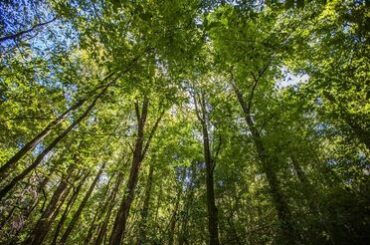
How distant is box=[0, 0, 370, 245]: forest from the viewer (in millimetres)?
7129

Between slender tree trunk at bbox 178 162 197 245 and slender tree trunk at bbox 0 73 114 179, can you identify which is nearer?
slender tree trunk at bbox 0 73 114 179

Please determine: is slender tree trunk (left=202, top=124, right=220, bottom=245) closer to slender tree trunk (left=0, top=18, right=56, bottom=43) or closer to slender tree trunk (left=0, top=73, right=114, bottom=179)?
slender tree trunk (left=0, top=73, right=114, bottom=179)

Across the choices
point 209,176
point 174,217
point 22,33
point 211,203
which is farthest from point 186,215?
point 22,33

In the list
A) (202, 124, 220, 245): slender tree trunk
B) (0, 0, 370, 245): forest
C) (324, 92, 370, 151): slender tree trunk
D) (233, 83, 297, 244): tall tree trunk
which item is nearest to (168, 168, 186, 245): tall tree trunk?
(0, 0, 370, 245): forest

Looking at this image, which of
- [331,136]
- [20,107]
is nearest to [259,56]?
[331,136]

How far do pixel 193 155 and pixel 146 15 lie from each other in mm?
7481

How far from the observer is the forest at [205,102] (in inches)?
281

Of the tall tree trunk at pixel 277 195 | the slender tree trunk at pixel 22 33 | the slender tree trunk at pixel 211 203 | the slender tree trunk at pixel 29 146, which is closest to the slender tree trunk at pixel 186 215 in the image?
the slender tree trunk at pixel 211 203

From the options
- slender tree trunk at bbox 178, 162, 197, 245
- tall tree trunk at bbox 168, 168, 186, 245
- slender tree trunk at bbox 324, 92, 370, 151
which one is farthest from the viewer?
slender tree trunk at bbox 324, 92, 370, 151

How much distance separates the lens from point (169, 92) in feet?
29.6

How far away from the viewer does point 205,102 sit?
1343cm

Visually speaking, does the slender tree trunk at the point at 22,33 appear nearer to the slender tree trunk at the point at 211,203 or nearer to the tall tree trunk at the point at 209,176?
the tall tree trunk at the point at 209,176

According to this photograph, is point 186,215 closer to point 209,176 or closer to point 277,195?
point 209,176

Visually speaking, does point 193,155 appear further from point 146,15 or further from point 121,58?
point 146,15
